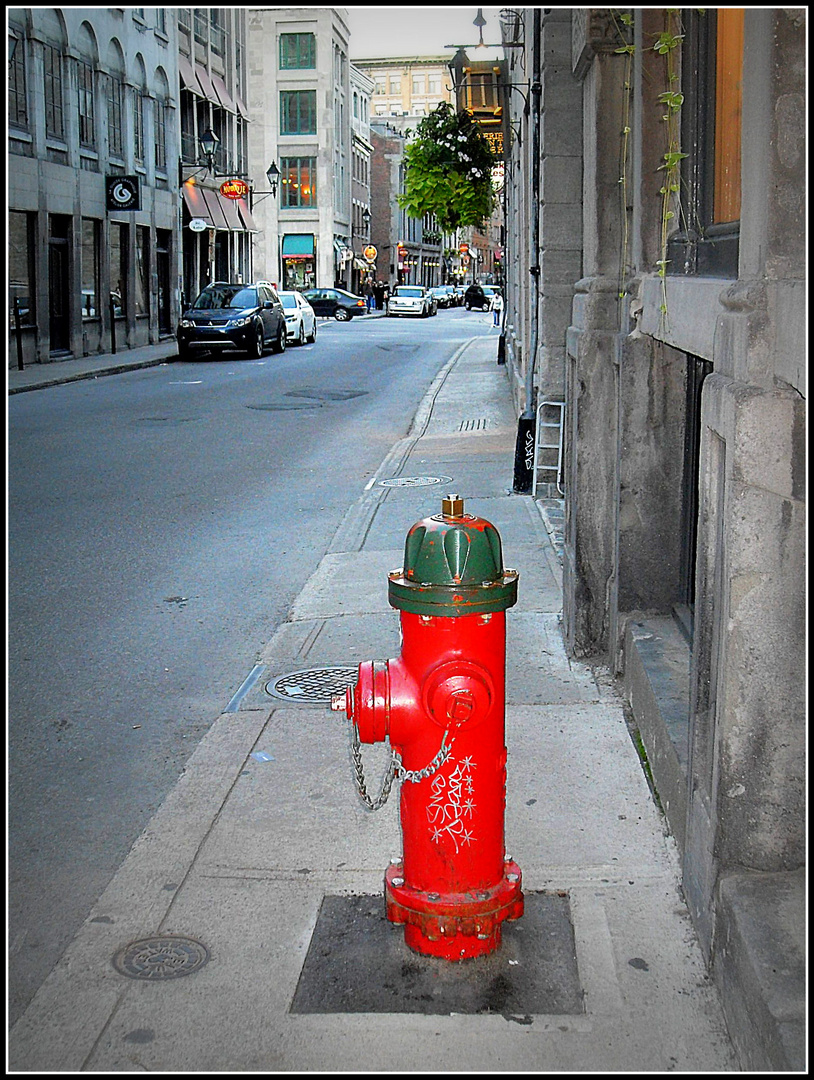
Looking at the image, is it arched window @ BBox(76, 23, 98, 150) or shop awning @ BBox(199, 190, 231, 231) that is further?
shop awning @ BBox(199, 190, 231, 231)

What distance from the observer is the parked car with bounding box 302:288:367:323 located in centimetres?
5850

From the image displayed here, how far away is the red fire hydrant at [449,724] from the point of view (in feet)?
11.0

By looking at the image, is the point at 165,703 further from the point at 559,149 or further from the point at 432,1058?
the point at 559,149

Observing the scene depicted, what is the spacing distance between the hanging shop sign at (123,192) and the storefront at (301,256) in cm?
4490

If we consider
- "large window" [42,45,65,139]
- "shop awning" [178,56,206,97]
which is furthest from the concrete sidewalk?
"shop awning" [178,56,206,97]

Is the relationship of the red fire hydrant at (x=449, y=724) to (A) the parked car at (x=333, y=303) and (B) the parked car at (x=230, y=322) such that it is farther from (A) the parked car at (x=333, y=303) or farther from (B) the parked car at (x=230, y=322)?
(A) the parked car at (x=333, y=303)

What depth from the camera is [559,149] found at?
1062 centimetres

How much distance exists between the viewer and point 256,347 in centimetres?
3077

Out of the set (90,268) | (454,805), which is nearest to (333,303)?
(90,268)

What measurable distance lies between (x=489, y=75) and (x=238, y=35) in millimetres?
37316

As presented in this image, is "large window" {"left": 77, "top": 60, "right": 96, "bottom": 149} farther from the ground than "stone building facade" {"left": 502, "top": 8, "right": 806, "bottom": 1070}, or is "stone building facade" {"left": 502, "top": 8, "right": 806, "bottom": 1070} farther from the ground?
"large window" {"left": 77, "top": 60, "right": 96, "bottom": 149}

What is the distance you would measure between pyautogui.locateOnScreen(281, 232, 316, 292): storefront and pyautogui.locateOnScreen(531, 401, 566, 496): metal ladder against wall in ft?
224

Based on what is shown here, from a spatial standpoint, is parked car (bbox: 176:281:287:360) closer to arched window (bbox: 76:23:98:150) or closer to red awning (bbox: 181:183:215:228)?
arched window (bbox: 76:23:98:150)

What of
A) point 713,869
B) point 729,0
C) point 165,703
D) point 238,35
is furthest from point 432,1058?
point 238,35
